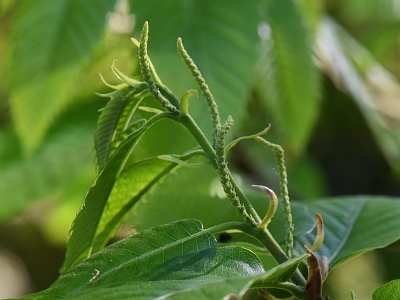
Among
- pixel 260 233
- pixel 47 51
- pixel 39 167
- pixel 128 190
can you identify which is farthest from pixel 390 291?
pixel 39 167

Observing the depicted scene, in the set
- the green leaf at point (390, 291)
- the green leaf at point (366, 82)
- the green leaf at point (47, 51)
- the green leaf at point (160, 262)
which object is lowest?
the green leaf at point (366, 82)

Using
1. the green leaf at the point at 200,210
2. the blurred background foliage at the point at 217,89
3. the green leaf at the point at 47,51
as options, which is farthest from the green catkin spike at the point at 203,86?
the green leaf at the point at 47,51

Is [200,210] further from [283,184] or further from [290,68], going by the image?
[290,68]

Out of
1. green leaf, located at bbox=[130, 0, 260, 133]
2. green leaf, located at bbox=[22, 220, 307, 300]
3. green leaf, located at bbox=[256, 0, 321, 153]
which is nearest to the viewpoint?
green leaf, located at bbox=[22, 220, 307, 300]

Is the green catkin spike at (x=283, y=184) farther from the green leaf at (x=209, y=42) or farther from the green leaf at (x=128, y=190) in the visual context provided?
the green leaf at (x=209, y=42)

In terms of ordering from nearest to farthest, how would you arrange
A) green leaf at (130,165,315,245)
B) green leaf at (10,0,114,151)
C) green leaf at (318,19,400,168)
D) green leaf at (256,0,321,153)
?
green leaf at (130,165,315,245) → green leaf at (10,0,114,151) → green leaf at (256,0,321,153) → green leaf at (318,19,400,168)

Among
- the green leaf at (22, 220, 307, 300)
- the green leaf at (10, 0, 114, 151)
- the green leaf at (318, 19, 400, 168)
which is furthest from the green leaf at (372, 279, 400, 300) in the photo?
the green leaf at (318, 19, 400, 168)

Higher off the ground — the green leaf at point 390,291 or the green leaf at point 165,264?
the green leaf at point 165,264

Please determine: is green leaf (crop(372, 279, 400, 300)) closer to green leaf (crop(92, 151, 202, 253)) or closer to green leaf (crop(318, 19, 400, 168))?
green leaf (crop(92, 151, 202, 253))
